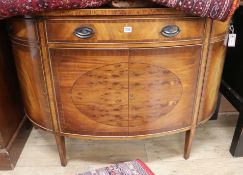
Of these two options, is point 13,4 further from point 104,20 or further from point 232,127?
point 232,127

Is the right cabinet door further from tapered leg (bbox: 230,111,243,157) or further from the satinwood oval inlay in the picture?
tapered leg (bbox: 230,111,243,157)

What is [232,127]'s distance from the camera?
58.9 inches

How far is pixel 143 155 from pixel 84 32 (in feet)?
2.33

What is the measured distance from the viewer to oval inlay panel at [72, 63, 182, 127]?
0.97 meters

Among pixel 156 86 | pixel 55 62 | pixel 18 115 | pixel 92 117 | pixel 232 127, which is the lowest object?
pixel 232 127

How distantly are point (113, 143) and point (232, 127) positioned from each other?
0.69m

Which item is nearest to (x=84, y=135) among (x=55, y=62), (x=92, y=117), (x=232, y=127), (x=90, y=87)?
(x=92, y=117)

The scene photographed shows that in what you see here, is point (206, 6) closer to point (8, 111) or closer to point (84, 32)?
point (84, 32)

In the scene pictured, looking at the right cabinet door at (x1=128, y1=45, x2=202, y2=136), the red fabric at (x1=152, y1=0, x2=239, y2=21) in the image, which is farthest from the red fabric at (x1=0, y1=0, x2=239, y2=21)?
the right cabinet door at (x1=128, y1=45, x2=202, y2=136)

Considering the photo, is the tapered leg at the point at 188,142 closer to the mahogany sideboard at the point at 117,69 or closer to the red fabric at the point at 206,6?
the mahogany sideboard at the point at 117,69

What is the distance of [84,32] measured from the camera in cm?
88

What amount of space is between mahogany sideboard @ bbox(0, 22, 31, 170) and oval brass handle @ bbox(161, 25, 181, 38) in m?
0.73

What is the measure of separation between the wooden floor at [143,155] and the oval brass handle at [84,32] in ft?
2.13

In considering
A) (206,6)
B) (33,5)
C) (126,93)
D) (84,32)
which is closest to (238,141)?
(126,93)
